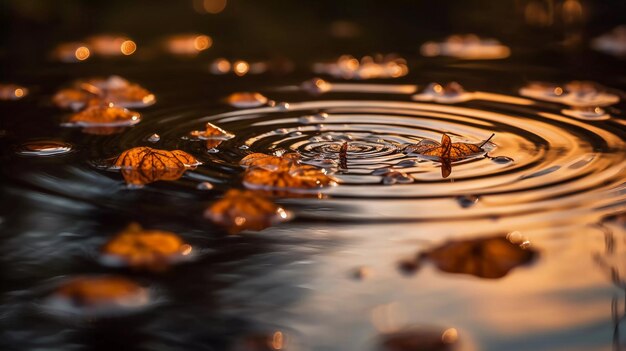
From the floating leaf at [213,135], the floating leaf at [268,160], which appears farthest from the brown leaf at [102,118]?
the floating leaf at [268,160]

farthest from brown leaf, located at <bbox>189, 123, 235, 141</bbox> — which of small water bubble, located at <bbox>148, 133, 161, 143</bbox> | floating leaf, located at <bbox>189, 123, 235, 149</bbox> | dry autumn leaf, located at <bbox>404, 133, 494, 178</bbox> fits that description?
dry autumn leaf, located at <bbox>404, 133, 494, 178</bbox>

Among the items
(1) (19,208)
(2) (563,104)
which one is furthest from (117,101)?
(2) (563,104)

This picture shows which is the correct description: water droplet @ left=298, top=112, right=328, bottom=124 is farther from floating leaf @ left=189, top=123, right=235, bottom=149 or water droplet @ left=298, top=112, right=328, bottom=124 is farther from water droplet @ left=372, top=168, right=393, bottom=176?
water droplet @ left=372, top=168, right=393, bottom=176

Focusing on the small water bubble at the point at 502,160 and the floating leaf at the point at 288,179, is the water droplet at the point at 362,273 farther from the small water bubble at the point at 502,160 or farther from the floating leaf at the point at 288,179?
the small water bubble at the point at 502,160

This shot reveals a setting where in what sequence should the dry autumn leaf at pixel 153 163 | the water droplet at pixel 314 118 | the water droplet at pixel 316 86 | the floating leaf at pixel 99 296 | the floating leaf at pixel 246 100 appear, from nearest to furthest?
the floating leaf at pixel 99 296 < the dry autumn leaf at pixel 153 163 < the water droplet at pixel 314 118 < the floating leaf at pixel 246 100 < the water droplet at pixel 316 86

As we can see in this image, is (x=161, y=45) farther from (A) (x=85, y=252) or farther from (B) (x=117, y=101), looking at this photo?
(A) (x=85, y=252)
